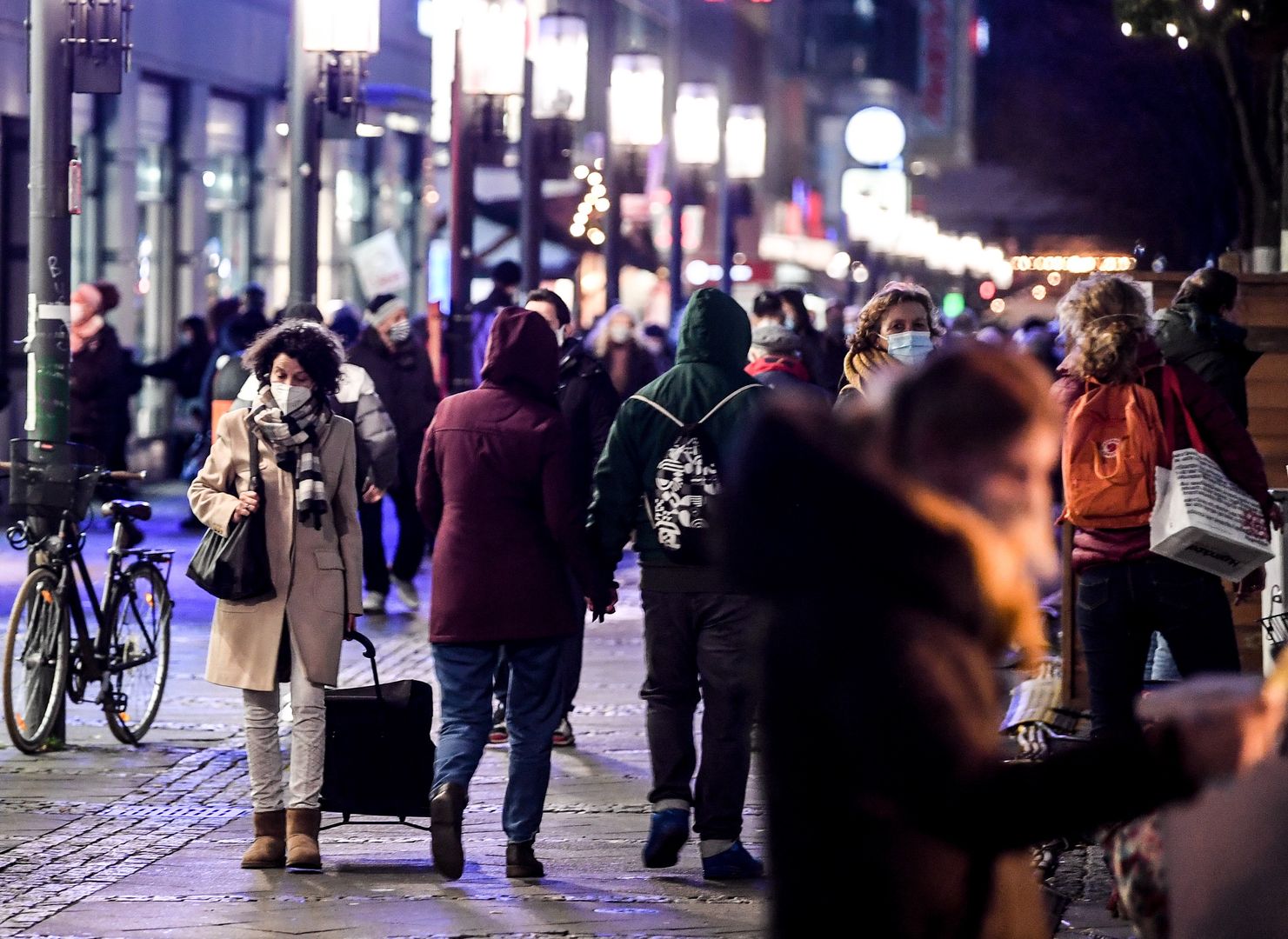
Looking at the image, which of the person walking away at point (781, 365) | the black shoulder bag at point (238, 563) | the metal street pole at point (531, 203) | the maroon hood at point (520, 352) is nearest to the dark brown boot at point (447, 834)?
the black shoulder bag at point (238, 563)

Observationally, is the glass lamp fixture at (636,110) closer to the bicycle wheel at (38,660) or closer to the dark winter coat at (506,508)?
the bicycle wheel at (38,660)

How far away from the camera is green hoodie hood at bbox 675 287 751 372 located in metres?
8.13

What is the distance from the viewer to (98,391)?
18.5m

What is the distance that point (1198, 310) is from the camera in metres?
10.0

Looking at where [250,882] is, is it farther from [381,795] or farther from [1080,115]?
[1080,115]

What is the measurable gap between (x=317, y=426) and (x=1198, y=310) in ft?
12.7

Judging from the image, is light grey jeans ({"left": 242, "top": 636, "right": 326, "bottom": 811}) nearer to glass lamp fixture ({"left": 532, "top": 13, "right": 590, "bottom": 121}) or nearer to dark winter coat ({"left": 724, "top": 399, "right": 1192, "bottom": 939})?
dark winter coat ({"left": 724, "top": 399, "right": 1192, "bottom": 939})

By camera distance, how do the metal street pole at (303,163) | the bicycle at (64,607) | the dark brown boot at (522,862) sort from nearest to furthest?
the dark brown boot at (522,862)
the bicycle at (64,607)
the metal street pole at (303,163)

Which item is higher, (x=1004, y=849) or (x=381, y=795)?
(x=1004, y=849)

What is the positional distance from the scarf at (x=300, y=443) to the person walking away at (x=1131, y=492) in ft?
8.06

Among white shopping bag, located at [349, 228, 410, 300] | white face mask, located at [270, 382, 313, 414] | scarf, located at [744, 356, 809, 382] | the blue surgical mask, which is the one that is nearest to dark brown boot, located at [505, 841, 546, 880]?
white face mask, located at [270, 382, 313, 414]

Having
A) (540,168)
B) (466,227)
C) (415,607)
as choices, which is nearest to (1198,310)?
(415,607)

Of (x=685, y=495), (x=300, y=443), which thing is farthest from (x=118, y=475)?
(x=685, y=495)

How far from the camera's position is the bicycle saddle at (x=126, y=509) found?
1037 centimetres
